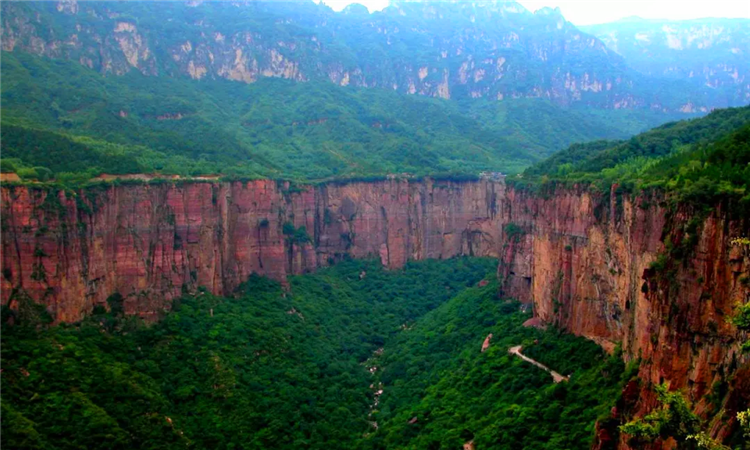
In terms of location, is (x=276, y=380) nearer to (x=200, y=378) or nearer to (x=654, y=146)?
(x=200, y=378)

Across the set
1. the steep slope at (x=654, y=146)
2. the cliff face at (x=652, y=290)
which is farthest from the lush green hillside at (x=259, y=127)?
the cliff face at (x=652, y=290)

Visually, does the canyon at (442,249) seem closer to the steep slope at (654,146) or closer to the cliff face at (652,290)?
the cliff face at (652,290)

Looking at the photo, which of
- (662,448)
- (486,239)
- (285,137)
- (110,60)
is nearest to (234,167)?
(486,239)

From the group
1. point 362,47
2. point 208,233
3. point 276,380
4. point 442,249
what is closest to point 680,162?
point 276,380

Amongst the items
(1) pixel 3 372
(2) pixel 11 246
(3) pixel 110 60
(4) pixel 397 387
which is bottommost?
(4) pixel 397 387

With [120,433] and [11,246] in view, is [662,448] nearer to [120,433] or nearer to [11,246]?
[120,433]

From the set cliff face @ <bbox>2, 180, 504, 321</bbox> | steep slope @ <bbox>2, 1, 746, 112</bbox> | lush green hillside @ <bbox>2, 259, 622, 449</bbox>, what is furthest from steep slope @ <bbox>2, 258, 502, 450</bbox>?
steep slope @ <bbox>2, 1, 746, 112</bbox>
